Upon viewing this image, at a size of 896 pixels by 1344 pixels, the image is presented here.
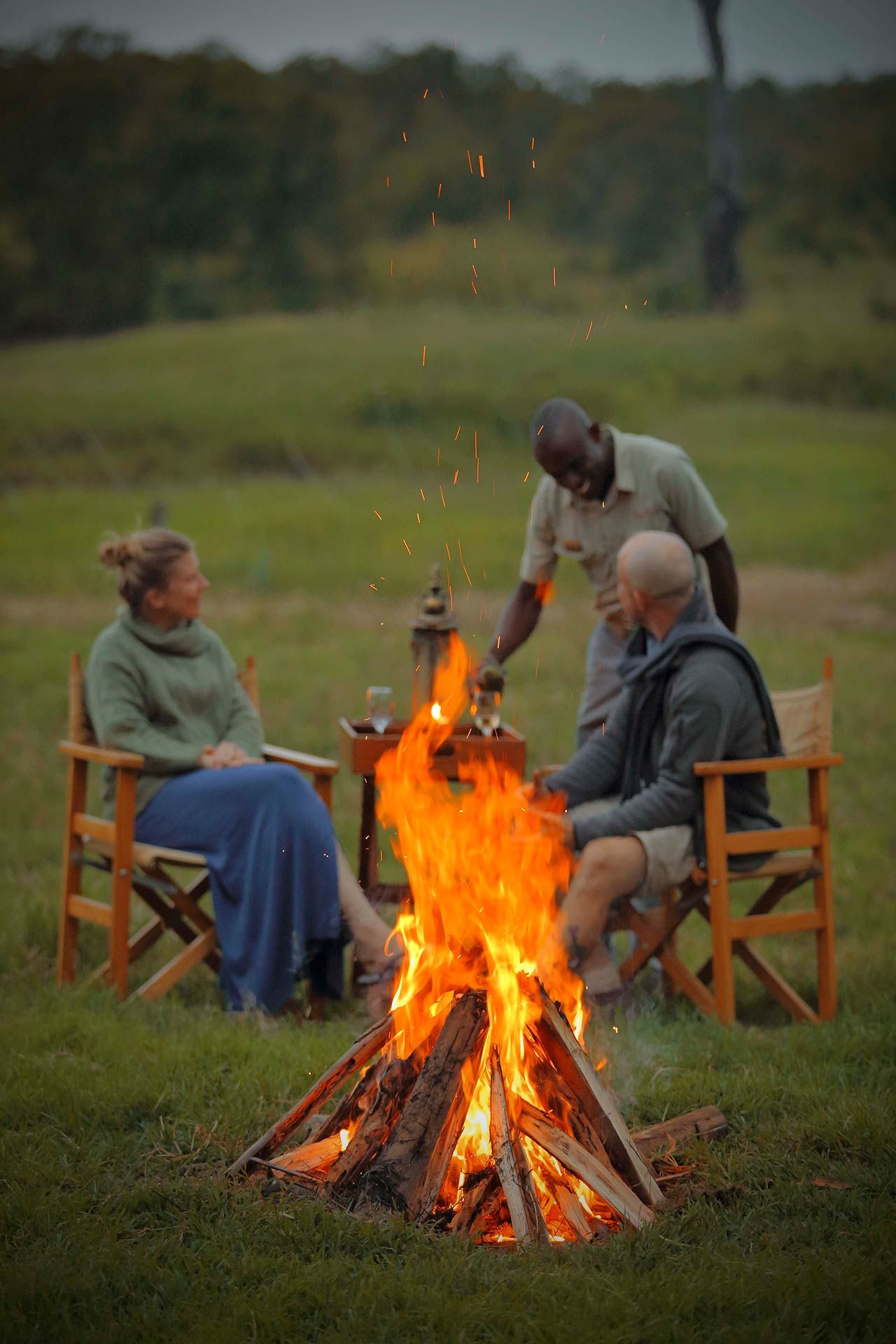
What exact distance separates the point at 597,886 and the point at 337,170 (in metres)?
22.2

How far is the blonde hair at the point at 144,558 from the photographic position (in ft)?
14.0

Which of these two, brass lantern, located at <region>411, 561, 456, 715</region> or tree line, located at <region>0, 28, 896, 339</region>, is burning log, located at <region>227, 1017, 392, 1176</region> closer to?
brass lantern, located at <region>411, 561, 456, 715</region>

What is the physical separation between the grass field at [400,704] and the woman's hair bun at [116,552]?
48.6 inches

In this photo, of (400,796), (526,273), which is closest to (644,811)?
(400,796)

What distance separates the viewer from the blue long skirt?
399 centimetres

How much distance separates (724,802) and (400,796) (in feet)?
3.04

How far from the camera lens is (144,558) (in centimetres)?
427

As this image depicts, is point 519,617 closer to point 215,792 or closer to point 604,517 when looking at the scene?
point 604,517

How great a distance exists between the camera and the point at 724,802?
3922 mm

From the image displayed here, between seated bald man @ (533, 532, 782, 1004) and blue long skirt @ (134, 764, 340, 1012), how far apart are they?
0.70 metres

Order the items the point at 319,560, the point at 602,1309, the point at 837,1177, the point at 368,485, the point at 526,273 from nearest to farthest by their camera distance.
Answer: the point at 602,1309, the point at 837,1177, the point at 319,560, the point at 368,485, the point at 526,273

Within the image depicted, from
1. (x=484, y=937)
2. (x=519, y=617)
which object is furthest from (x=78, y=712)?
(x=484, y=937)

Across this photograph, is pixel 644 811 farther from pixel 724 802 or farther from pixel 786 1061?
pixel 786 1061

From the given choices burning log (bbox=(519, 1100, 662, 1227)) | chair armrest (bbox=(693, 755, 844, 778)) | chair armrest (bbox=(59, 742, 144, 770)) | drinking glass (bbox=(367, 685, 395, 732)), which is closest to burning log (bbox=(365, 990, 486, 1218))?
burning log (bbox=(519, 1100, 662, 1227))
